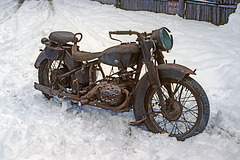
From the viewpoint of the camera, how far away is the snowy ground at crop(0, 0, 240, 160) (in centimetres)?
324

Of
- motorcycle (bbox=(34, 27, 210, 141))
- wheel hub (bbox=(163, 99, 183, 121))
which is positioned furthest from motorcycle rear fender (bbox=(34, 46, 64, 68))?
wheel hub (bbox=(163, 99, 183, 121))

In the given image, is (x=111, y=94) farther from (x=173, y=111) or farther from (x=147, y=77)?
(x=173, y=111)

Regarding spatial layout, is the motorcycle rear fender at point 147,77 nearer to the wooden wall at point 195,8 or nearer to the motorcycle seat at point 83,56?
the motorcycle seat at point 83,56

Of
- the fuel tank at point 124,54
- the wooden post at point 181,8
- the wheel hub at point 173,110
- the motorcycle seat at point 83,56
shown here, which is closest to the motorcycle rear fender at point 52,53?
the motorcycle seat at point 83,56

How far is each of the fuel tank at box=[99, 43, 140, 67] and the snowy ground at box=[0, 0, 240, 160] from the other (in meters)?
0.87

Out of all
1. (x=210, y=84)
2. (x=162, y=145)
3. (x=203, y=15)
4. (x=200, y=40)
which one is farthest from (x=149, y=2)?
(x=162, y=145)

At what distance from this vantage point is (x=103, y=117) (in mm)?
4227

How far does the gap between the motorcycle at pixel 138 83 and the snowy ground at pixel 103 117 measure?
243mm

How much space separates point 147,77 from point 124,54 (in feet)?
1.30

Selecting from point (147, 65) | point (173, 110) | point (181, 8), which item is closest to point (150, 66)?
point (147, 65)

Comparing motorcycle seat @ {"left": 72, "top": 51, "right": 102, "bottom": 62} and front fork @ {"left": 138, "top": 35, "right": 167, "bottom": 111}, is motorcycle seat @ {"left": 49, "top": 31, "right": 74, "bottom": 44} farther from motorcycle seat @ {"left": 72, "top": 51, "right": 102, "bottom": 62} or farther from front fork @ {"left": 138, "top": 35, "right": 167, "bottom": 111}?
front fork @ {"left": 138, "top": 35, "right": 167, "bottom": 111}

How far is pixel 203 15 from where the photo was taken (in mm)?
10469

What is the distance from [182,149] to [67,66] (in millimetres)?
2158

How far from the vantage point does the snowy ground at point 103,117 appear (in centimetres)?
324
